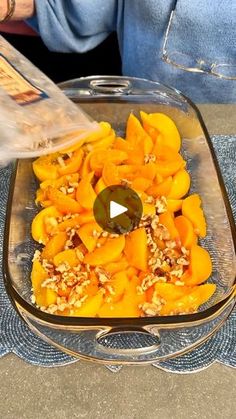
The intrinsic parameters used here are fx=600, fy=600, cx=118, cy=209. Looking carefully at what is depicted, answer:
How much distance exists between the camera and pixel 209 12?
997mm

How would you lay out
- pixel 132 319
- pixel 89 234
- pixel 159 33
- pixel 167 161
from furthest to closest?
pixel 159 33
pixel 167 161
pixel 89 234
pixel 132 319

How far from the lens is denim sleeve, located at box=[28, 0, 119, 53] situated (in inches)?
42.5

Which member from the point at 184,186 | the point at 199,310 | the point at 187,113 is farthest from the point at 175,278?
the point at 187,113

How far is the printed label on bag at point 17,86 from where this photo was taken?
2.38 ft

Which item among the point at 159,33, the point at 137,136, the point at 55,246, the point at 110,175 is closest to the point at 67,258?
the point at 55,246

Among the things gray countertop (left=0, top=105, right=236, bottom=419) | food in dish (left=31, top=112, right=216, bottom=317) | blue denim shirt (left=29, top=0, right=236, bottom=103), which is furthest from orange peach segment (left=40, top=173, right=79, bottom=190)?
blue denim shirt (left=29, top=0, right=236, bottom=103)

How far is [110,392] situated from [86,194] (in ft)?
0.80

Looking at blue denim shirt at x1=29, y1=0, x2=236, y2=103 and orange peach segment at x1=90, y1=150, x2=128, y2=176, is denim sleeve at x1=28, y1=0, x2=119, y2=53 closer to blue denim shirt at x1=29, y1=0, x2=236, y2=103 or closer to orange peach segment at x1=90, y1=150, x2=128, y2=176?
blue denim shirt at x1=29, y1=0, x2=236, y2=103

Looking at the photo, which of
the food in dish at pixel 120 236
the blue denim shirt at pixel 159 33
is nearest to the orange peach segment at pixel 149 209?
the food in dish at pixel 120 236

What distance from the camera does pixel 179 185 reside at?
0.82 metres

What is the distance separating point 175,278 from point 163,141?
243 millimetres

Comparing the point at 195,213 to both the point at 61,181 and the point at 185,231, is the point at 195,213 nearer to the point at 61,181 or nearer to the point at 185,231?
the point at 185,231

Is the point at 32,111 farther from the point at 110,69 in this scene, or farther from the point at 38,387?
the point at 110,69

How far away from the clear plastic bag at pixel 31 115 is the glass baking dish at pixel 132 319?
0.10 m
